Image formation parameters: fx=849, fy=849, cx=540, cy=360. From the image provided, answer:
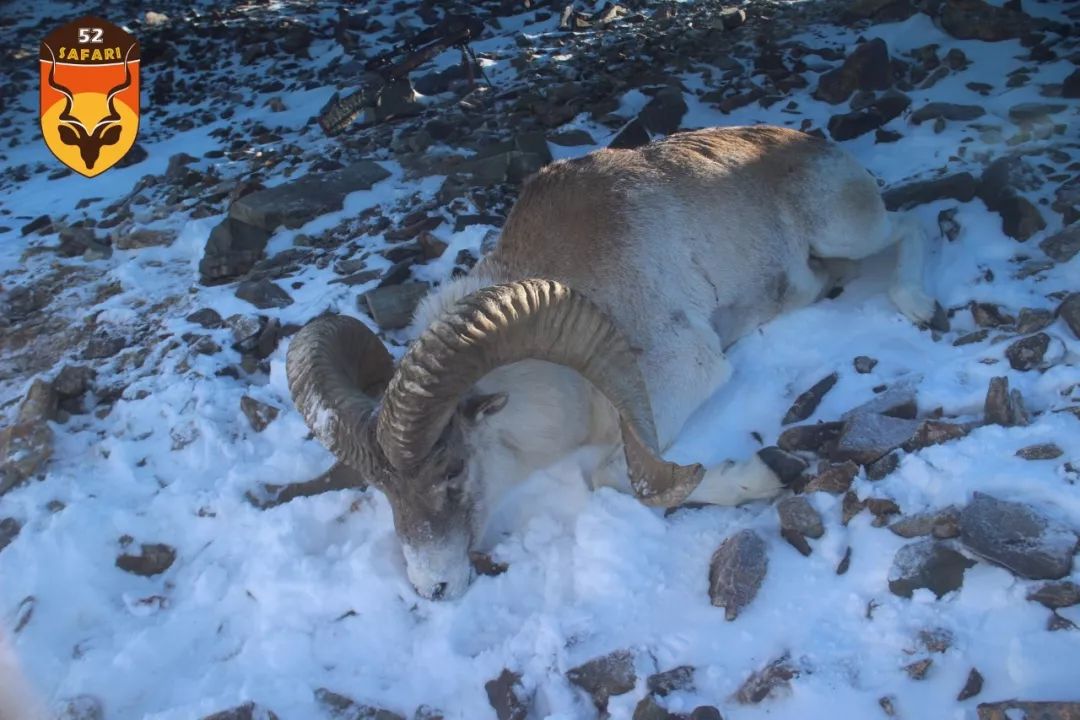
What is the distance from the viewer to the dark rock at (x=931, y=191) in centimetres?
792

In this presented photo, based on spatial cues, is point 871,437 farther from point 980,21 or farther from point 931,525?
point 980,21

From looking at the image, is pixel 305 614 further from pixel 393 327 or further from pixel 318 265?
pixel 318 265

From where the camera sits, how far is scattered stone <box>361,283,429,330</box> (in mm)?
7789

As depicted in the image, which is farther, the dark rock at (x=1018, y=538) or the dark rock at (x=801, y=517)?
the dark rock at (x=801, y=517)

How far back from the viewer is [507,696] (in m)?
4.66

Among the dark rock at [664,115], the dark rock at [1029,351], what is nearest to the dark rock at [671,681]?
the dark rock at [1029,351]

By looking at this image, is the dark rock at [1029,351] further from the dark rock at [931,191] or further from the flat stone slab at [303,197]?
the flat stone slab at [303,197]

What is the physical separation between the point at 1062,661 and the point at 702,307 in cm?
356

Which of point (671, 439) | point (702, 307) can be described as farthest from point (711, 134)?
point (671, 439)

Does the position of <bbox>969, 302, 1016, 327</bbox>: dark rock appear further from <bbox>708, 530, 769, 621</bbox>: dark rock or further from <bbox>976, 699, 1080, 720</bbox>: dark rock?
<bbox>976, 699, 1080, 720</bbox>: dark rock

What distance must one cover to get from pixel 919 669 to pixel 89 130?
44.6ft

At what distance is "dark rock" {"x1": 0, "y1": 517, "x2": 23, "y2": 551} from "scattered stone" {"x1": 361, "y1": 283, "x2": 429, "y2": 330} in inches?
127

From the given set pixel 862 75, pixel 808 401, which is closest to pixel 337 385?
pixel 808 401

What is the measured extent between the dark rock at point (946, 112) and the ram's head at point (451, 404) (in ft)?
19.3
